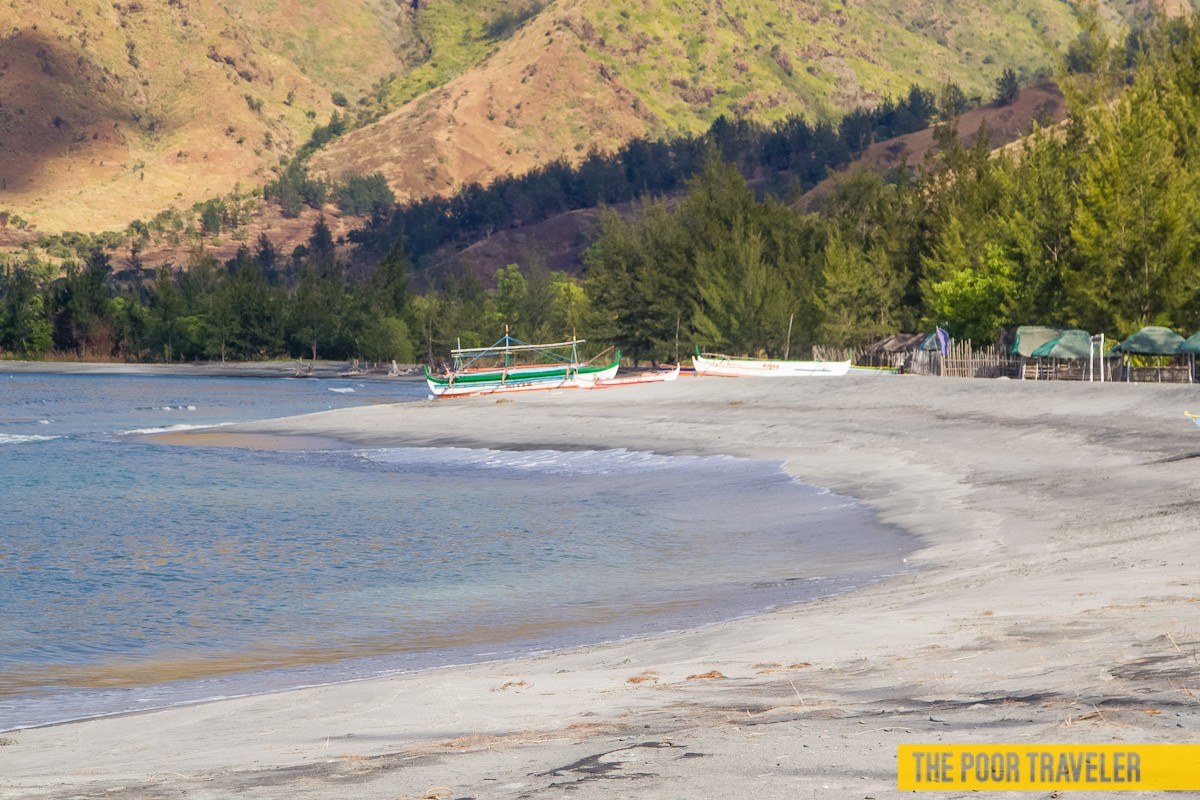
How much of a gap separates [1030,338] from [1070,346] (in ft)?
16.6

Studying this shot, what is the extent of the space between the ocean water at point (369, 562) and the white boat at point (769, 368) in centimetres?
2814

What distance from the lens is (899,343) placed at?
9325 cm

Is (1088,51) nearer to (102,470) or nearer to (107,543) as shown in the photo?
(102,470)

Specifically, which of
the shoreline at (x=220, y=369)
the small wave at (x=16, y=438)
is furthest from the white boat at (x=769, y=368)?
the shoreline at (x=220, y=369)

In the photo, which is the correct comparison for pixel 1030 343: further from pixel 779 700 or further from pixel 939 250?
pixel 779 700

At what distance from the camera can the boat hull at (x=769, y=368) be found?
73500 millimetres

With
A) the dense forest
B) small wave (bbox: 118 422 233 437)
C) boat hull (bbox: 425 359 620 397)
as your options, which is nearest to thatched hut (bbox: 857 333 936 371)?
the dense forest

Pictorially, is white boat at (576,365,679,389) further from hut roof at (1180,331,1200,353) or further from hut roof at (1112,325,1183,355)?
hut roof at (1180,331,1200,353)

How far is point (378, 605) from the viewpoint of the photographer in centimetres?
2239

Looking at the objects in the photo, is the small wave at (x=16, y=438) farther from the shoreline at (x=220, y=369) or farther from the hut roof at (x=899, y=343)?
the shoreline at (x=220, y=369)

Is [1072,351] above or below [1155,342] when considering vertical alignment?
below

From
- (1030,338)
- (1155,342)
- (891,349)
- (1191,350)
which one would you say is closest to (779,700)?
(1191,350)

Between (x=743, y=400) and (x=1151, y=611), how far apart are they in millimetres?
48138

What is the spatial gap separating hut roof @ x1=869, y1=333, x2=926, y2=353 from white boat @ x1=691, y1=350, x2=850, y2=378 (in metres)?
14.3
